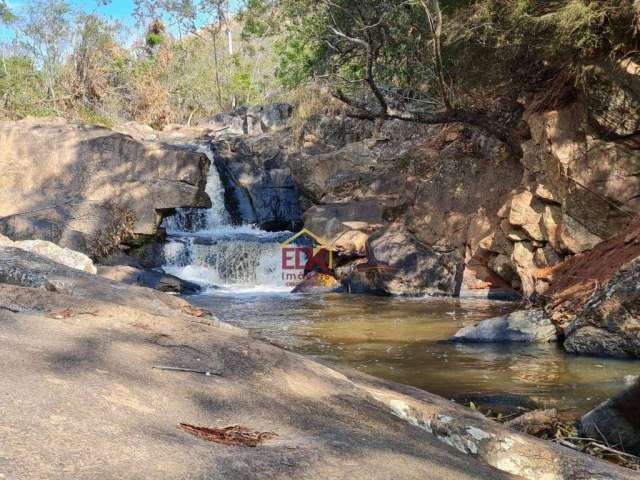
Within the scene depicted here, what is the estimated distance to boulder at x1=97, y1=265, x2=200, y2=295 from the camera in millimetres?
13789

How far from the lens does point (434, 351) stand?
26.4 ft

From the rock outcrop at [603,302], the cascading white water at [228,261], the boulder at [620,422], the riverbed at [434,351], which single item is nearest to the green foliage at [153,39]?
the cascading white water at [228,261]

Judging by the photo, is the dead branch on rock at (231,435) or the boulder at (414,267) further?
the boulder at (414,267)

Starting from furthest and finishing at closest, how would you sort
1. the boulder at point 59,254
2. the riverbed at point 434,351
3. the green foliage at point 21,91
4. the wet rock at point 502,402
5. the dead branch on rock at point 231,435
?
the green foliage at point 21,91, the boulder at point 59,254, the riverbed at point 434,351, the wet rock at point 502,402, the dead branch on rock at point 231,435

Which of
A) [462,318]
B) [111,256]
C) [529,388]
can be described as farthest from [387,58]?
[529,388]

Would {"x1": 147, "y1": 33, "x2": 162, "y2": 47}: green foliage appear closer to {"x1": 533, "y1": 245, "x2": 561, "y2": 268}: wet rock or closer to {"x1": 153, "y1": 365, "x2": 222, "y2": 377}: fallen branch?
{"x1": 533, "y1": 245, "x2": 561, "y2": 268}: wet rock

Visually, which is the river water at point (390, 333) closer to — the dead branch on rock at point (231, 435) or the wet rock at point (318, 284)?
the wet rock at point (318, 284)

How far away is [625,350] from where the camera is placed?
7266 mm

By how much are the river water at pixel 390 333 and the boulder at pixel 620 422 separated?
3.77 ft

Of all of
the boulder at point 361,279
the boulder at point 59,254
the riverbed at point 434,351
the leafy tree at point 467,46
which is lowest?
the riverbed at point 434,351

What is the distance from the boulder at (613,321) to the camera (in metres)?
7.22

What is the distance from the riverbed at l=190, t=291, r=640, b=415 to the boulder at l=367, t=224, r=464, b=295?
681 millimetres

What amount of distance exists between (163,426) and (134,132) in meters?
24.1

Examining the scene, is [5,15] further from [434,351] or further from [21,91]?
[434,351]
